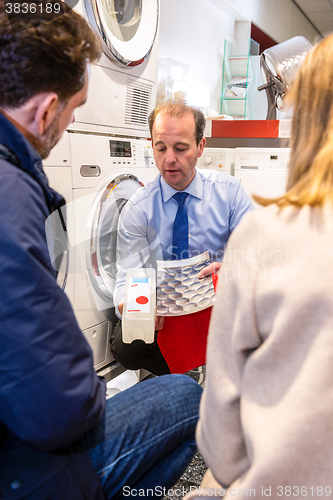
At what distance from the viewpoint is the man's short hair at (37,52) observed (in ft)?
2.23

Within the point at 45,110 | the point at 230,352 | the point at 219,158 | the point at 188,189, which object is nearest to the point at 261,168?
the point at 219,158

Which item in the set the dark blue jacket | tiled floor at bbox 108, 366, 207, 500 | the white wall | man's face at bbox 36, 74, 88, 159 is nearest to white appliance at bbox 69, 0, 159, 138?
man's face at bbox 36, 74, 88, 159

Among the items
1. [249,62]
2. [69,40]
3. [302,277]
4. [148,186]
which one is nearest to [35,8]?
[69,40]

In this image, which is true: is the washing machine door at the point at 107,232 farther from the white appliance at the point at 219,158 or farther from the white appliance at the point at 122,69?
the white appliance at the point at 219,158

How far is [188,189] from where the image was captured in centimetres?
159

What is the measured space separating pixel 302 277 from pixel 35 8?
697 millimetres

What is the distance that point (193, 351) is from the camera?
1.38 meters

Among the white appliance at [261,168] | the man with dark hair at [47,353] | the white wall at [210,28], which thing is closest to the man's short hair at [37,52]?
the man with dark hair at [47,353]

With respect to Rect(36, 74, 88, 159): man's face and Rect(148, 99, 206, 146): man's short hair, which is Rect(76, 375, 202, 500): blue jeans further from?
Rect(148, 99, 206, 146): man's short hair

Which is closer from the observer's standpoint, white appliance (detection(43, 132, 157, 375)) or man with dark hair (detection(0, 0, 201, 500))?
man with dark hair (detection(0, 0, 201, 500))

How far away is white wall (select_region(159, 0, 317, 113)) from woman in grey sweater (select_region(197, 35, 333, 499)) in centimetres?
301

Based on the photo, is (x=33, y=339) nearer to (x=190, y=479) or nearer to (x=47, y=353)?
(x=47, y=353)

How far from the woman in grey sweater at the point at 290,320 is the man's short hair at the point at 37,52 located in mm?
440

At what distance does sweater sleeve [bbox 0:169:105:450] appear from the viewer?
56 cm
